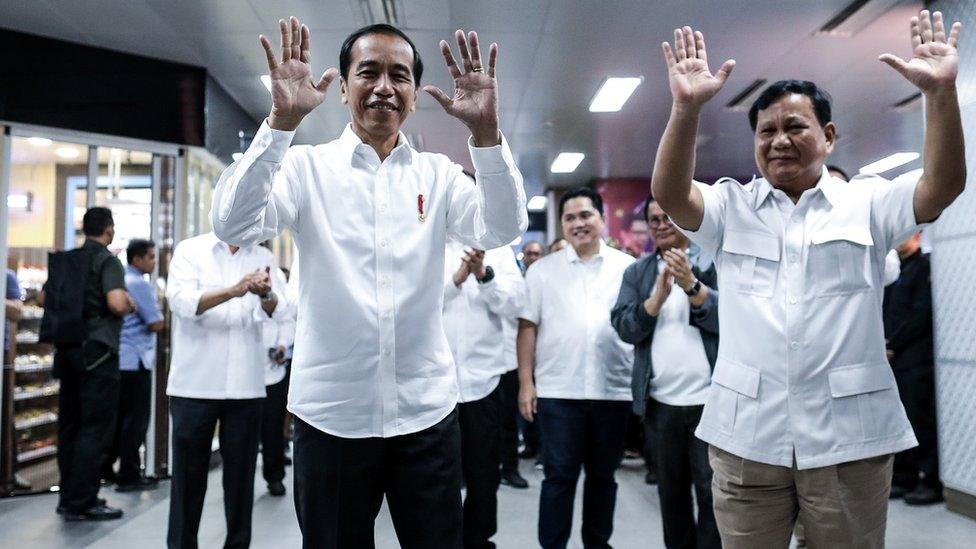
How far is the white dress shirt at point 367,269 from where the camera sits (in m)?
1.48

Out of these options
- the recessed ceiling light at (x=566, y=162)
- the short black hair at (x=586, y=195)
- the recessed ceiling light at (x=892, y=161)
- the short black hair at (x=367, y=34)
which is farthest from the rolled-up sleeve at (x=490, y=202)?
the recessed ceiling light at (x=892, y=161)

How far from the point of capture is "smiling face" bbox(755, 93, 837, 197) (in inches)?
66.3

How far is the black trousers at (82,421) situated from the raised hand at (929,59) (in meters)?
4.20

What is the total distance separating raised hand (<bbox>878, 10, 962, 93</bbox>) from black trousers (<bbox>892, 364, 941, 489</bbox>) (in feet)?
12.1

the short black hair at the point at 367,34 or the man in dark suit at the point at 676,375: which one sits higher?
the short black hair at the point at 367,34

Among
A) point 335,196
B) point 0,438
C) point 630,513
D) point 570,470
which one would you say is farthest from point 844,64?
point 0,438

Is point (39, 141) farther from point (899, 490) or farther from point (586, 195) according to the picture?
point (899, 490)

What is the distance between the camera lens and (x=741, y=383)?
1670mm

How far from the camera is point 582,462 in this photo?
3.01 meters

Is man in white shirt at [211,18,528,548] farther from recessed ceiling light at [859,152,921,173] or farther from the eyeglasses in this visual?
recessed ceiling light at [859,152,921,173]

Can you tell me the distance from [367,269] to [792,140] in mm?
1058

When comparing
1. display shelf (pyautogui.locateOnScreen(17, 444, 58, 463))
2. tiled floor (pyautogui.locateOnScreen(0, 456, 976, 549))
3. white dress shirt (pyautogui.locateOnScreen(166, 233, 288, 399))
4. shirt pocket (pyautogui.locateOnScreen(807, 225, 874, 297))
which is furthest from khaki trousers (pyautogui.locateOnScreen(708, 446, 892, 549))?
display shelf (pyautogui.locateOnScreen(17, 444, 58, 463))

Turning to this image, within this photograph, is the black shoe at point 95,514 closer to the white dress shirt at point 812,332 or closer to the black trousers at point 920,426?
the white dress shirt at point 812,332

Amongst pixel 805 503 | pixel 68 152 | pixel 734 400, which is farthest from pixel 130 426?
pixel 805 503
